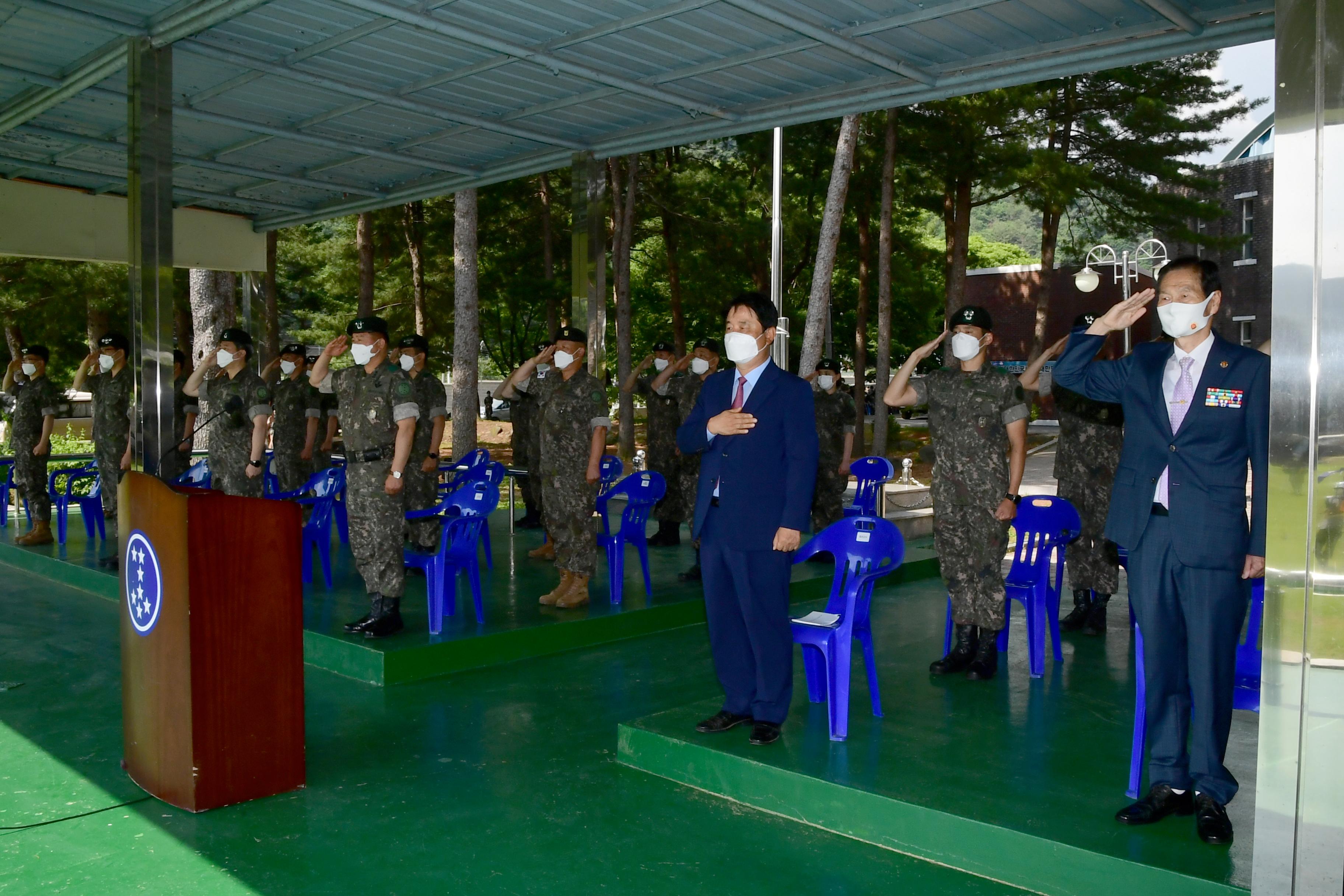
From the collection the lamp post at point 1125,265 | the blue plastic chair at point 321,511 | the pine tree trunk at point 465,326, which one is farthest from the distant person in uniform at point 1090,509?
the pine tree trunk at point 465,326

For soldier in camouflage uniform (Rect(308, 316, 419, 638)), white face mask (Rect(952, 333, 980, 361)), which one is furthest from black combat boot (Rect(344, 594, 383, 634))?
white face mask (Rect(952, 333, 980, 361))

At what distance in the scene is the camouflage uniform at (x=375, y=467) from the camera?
5.83 m

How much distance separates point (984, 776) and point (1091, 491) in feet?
10.0

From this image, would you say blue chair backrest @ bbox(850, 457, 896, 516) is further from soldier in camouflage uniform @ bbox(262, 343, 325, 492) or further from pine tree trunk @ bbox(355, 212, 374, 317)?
pine tree trunk @ bbox(355, 212, 374, 317)

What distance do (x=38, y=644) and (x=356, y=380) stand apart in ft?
8.23

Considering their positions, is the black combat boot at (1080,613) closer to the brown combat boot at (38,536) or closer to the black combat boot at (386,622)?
the black combat boot at (386,622)

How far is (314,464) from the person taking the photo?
30.4 ft

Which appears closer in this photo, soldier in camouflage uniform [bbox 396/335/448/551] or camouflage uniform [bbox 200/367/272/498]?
camouflage uniform [bbox 200/367/272/498]

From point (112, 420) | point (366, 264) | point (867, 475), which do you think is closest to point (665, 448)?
point (867, 475)

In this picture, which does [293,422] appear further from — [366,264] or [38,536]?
[366,264]

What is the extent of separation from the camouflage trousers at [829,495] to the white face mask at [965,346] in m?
3.77

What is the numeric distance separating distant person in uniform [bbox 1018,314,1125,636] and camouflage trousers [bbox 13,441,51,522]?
7.86m

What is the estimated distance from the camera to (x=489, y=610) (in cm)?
659

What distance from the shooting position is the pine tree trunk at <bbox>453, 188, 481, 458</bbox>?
51.4ft
